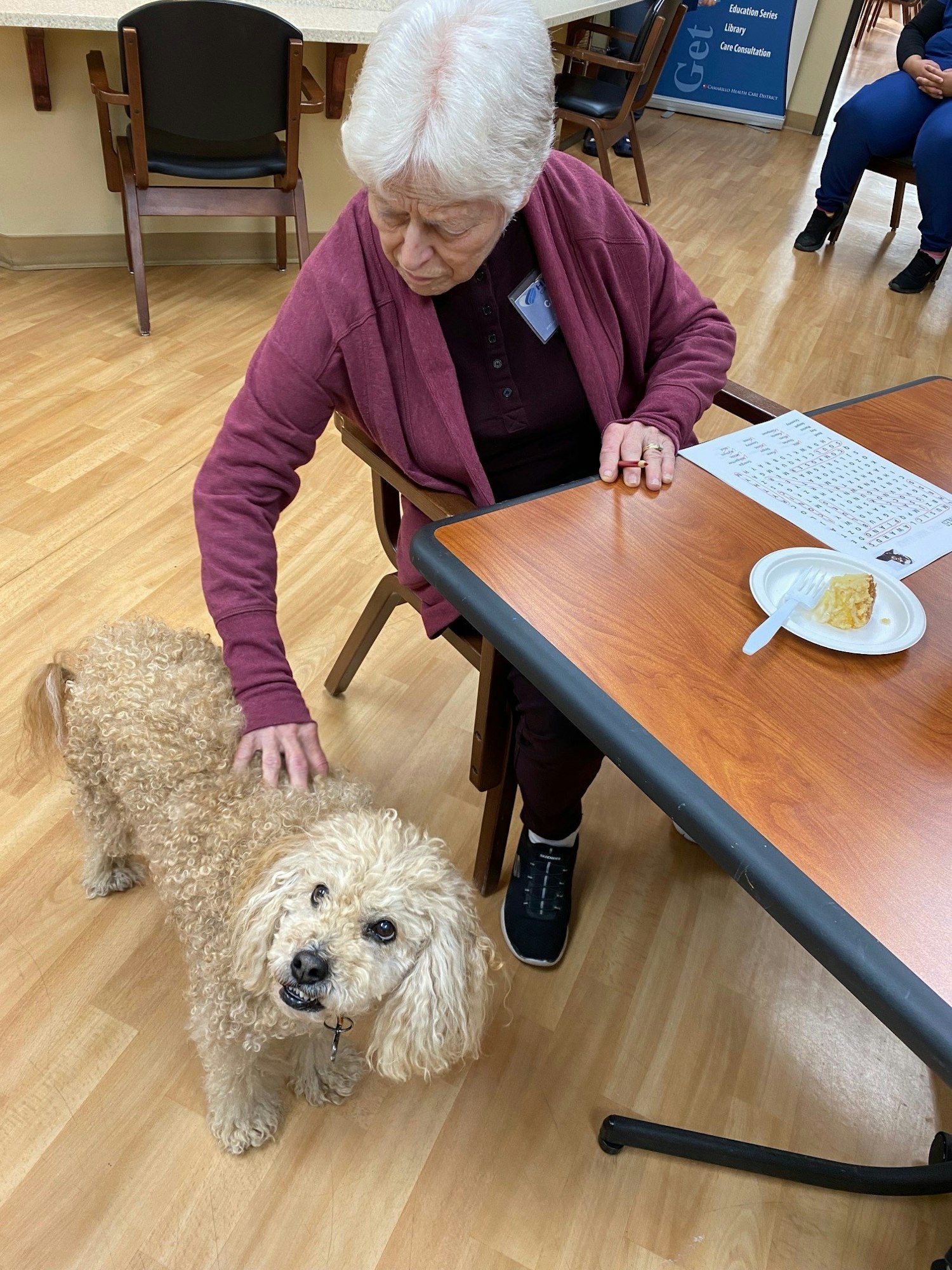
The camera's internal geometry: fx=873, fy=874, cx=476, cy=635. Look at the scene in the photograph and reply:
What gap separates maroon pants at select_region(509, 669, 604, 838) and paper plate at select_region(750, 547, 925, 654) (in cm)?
33

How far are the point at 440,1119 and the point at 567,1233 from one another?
8.2 inches

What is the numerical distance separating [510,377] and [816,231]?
363cm

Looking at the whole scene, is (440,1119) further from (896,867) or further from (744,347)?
(744,347)

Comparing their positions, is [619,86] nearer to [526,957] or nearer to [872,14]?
[526,957]

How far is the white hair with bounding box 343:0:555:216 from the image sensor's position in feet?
2.77

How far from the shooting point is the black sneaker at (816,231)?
4031 mm

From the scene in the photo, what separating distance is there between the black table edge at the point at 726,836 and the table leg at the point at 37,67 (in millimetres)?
2674

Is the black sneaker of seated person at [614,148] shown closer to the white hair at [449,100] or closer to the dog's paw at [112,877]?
the white hair at [449,100]

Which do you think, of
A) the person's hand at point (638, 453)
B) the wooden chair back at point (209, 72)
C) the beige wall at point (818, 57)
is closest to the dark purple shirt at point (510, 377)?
the person's hand at point (638, 453)

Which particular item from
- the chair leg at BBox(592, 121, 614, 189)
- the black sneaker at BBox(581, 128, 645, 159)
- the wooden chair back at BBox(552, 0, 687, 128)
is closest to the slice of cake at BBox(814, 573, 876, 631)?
the chair leg at BBox(592, 121, 614, 189)

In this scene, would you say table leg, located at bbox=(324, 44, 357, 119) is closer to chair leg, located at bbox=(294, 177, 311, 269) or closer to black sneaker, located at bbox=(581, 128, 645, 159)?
chair leg, located at bbox=(294, 177, 311, 269)

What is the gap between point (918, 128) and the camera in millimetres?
3547

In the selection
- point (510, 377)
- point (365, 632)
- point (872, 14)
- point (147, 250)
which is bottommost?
point (365, 632)

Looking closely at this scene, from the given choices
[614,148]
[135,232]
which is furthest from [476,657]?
[614,148]
